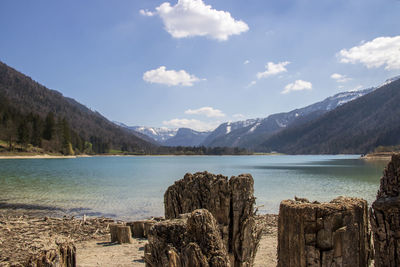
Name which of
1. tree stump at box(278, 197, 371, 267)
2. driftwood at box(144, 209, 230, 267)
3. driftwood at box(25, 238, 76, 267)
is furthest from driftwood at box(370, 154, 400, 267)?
driftwood at box(25, 238, 76, 267)

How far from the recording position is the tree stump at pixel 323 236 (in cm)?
227

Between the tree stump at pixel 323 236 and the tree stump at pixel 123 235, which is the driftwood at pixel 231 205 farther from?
the tree stump at pixel 123 235

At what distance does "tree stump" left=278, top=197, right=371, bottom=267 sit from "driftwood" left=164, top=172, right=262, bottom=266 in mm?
2417

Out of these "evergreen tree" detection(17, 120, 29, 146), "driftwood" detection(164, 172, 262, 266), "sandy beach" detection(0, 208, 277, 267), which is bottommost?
"sandy beach" detection(0, 208, 277, 267)

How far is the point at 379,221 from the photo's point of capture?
2.33m

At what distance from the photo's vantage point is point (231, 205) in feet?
15.9

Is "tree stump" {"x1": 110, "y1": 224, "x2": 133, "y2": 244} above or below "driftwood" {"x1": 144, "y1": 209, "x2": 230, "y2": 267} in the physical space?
below

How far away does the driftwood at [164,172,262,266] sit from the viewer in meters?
4.71

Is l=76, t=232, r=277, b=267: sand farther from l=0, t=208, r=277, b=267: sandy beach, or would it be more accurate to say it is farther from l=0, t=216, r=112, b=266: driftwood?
l=0, t=216, r=112, b=266: driftwood

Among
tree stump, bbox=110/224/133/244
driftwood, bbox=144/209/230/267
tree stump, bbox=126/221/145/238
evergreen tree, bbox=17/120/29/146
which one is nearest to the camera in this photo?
driftwood, bbox=144/209/230/267

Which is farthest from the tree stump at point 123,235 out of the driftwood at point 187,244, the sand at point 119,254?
the driftwood at point 187,244

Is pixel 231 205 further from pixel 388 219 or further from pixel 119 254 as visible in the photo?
pixel 119 254

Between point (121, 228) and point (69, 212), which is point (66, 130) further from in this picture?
point (121, 228)

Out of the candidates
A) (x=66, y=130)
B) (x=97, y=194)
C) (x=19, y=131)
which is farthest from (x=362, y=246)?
(x=66, y=130)
